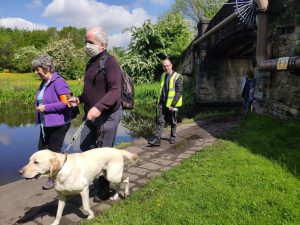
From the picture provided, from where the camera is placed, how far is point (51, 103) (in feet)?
15.7

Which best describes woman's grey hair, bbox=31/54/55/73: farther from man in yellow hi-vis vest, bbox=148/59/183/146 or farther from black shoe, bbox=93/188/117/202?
man in yellow hi-vis vest, bbox=148/59/183/146

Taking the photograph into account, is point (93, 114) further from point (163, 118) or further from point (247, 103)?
point (247, 103)

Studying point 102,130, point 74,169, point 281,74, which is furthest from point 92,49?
point 281,74

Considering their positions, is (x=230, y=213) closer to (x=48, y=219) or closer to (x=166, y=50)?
(x=48, y=219)

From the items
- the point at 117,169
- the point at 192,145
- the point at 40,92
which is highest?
the point at 40,92

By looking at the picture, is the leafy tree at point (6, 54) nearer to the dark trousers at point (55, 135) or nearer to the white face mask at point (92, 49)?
the dark trousers at point (55, 135)

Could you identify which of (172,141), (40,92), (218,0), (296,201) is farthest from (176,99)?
(218,0)

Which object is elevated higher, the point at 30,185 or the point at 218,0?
the point at 218,0

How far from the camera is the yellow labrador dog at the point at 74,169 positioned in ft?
11.3

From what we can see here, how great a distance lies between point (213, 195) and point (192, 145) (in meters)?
3.50

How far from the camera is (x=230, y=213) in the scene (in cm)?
377

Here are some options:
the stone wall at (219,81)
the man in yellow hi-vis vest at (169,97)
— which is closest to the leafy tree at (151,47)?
the stone wall at (219,81)

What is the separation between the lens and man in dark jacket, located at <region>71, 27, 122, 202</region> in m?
4.06

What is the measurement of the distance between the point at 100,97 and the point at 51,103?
96 centimetres
